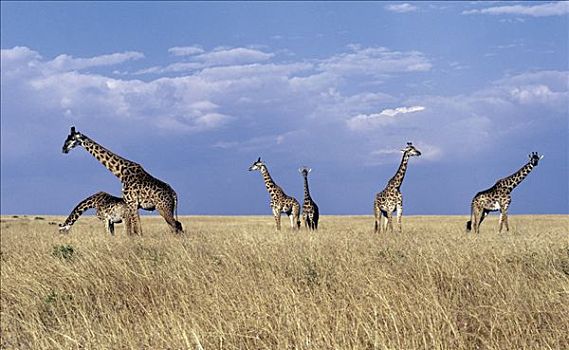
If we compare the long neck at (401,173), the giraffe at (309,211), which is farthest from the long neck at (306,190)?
the long neck at (401,173)

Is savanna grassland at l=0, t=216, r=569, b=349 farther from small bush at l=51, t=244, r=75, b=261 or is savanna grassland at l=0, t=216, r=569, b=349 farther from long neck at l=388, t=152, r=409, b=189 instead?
long neck at l=388, t=152, r=409, b=189

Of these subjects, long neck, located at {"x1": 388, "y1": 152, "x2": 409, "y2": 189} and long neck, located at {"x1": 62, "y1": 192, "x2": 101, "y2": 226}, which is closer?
long neck, located at {"x1": 62, "y1": 192, "x2": 101, "y2": 226}

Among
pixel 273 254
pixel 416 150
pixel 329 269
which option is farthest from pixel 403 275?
pixel 416 150

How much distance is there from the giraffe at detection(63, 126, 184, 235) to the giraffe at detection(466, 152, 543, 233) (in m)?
10.1

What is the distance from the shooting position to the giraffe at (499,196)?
23453 mm

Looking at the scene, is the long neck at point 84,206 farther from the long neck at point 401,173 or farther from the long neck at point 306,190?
the long neck at point 401,173

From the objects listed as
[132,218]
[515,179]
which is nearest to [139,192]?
[132,218]

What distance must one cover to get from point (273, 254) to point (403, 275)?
107 inches

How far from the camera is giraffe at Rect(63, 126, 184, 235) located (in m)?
18.4

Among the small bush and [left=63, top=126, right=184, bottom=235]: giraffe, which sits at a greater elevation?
[left=63, top=126, right=184, bottom=235]: giraffe

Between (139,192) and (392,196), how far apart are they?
8.29 m

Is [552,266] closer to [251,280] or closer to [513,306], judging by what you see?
[513,306]

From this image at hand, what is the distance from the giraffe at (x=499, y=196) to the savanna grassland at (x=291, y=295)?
10.6 metres

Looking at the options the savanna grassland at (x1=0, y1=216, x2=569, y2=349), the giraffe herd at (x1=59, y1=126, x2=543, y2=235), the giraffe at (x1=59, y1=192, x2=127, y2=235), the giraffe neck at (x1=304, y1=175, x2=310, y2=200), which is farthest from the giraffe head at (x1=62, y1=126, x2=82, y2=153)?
the giraffe neck at (x1=304, y1=175, x2=310, y2=200)
